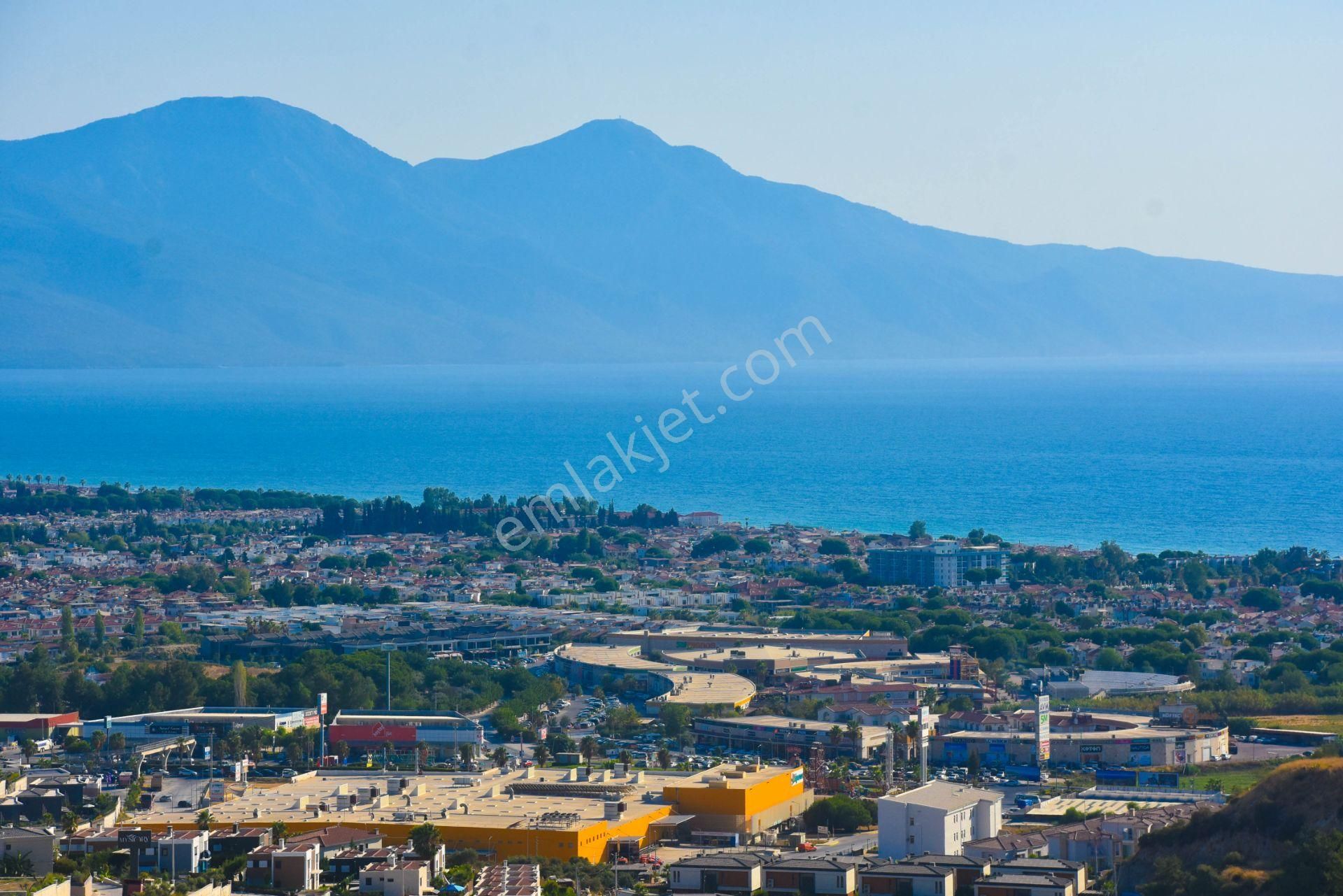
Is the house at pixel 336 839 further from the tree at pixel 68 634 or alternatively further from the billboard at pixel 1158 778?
the tree at pixel 68 634

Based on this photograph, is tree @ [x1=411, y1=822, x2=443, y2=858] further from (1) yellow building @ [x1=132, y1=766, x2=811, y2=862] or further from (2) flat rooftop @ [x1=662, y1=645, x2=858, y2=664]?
(2) flat rooftop @ [x1=662, y1=645, x2=858, y2=664]

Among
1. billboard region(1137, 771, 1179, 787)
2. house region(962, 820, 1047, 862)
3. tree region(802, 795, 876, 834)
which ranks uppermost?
billboard region(1137, 771, 1179, 787)

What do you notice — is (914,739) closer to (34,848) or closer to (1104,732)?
(1104,732)

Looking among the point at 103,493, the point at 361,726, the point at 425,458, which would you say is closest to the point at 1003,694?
the point at 361,726

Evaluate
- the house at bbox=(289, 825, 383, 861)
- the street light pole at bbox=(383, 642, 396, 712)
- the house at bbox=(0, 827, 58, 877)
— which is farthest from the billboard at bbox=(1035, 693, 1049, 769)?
the house at bbox=(0, 827, 58, 877)

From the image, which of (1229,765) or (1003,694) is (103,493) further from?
(1229,765)
